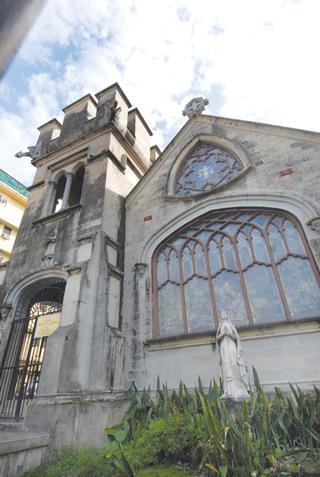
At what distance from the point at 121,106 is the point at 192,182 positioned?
5.97 metres

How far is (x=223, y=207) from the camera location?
7.59 meters

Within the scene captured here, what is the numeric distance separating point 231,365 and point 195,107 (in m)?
8.91

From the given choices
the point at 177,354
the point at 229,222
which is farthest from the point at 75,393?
the point at 229,222

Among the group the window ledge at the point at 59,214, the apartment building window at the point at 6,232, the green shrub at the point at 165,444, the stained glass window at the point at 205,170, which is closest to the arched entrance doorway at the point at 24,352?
the window ledge at the point at 59,214

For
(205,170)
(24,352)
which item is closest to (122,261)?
(24,352)

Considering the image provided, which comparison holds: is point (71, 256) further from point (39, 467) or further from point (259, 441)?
point (259, 441)

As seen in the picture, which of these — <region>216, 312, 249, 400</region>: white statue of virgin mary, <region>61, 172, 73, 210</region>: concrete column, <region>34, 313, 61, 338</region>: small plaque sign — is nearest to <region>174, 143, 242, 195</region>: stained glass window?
<region>61, 172, 73, 210</region>: concrete column

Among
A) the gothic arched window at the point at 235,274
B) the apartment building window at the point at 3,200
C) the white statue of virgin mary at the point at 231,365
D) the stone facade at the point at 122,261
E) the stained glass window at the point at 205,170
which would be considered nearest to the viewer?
the white statue of virgin mary at the point at 231,365

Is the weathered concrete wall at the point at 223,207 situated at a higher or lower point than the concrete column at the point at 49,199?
lower

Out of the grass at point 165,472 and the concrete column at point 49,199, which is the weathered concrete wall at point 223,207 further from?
the concrete column at point 49,199

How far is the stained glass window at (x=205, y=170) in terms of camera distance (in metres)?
8.40

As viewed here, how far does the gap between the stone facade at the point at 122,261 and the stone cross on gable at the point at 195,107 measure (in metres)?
0.26

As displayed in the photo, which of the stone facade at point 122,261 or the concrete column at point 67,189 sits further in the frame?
the concrete column at point 67,189

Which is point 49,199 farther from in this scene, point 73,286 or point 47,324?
point 47,324
